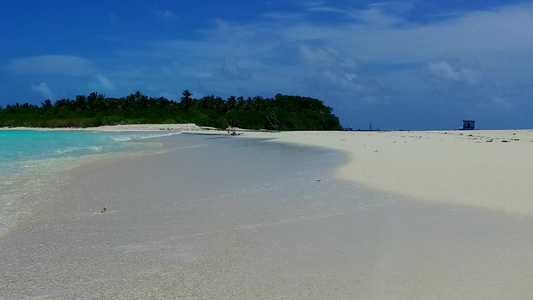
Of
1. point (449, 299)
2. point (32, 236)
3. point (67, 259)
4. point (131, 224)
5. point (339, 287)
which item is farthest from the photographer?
point (131, 224)

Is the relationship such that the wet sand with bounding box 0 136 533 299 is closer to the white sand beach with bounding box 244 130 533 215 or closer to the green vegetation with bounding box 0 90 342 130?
the white sand beach with bounding box 244 130 533 215

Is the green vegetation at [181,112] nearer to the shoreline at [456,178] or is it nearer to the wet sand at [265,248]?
the shoreline at [456,178]

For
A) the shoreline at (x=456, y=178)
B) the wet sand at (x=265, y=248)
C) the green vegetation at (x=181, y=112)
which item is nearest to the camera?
the wet sand at (x=265, y=248)

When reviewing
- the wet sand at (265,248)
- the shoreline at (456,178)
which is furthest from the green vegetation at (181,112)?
the wet sand at (265,248)

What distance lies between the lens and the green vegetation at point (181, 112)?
6819 centimetres

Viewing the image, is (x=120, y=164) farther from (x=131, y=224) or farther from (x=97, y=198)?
(x=131, y=224)

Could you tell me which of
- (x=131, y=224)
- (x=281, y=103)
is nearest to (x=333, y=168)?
(x=131, y=224)

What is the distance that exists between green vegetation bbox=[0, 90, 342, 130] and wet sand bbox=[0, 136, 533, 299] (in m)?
58.5

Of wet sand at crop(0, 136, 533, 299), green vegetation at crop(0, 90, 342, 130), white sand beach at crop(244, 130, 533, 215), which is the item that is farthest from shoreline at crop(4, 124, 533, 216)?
green vegetation at crop(0, 90, 342, 130)

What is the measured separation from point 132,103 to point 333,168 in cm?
10077

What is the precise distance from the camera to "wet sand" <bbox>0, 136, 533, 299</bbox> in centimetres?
394

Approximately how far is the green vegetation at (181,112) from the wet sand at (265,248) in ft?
192

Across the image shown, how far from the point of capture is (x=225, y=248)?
516cm

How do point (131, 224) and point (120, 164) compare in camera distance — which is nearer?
point (131, 224)
